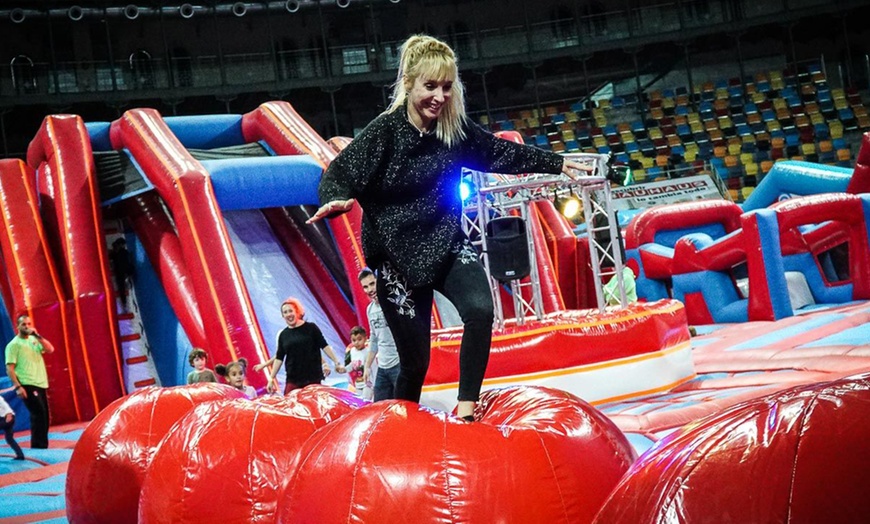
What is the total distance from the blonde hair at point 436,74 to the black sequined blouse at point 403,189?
40 millimetres

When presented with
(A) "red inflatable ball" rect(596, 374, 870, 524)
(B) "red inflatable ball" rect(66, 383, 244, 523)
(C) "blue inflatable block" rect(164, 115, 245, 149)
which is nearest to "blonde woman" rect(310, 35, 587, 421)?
(A) "red inflatable ball" rect(596, 374, 870, 524)

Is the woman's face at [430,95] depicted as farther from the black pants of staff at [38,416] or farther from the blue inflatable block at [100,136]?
the blue inflatable block at [100,136]

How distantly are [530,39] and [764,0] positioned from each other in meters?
6.49

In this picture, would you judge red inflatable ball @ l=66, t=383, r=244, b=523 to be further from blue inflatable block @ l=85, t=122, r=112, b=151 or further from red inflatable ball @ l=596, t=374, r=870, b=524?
blue inflatable block @ l=85, t=122, r=112, b=151

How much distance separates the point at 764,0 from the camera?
2309 cm

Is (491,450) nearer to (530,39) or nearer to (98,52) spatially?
(530,39)

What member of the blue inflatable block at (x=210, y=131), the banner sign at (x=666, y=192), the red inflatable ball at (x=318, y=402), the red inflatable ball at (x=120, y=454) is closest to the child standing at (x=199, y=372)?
the red inflatable ball at (x=120, y=454)

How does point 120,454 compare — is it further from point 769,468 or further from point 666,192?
point 666,192

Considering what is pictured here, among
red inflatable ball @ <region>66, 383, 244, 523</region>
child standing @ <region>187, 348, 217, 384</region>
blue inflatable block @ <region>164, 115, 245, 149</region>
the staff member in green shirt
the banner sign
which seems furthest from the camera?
the banner sign

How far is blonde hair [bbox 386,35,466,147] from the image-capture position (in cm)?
246

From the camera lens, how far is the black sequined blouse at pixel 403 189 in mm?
2531

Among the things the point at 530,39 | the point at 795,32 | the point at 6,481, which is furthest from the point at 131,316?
the point at 795,32

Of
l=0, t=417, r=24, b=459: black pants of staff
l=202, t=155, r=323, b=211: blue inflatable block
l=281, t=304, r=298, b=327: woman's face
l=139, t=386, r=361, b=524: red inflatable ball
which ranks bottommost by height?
l=0, t=417, r=24, b=459: black pants of staff

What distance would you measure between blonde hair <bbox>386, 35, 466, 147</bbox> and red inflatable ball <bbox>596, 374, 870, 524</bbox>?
1307mm
